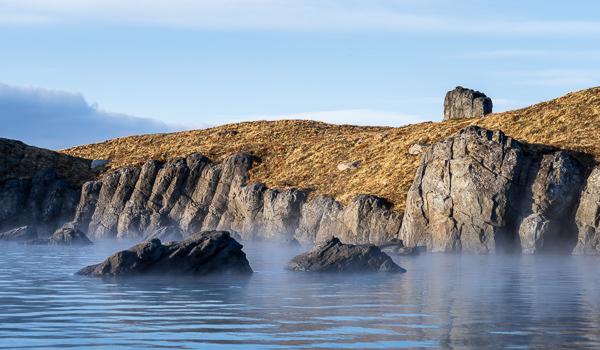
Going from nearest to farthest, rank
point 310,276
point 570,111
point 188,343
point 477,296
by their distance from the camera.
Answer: point 188,343 → point 477,296 → point 310,276 → point 570,111

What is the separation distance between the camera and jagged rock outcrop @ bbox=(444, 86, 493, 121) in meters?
98.4

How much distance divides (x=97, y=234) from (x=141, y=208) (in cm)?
592

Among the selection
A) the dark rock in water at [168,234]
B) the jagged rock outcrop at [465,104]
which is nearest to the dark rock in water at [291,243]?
the dark rock in water at [168,234]

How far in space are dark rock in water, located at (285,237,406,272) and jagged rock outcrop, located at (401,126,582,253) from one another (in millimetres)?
18276

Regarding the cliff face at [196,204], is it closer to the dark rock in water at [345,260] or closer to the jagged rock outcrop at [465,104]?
the dark rock in water at [345,260]

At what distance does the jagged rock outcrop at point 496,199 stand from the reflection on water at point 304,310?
1593 cm

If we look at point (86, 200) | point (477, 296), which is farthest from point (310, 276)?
point (86, 200)

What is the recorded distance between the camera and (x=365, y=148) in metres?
84.8

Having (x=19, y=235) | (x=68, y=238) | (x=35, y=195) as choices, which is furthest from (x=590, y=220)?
(x=35, y=195)

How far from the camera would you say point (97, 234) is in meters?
74.6

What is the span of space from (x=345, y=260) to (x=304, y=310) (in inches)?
526

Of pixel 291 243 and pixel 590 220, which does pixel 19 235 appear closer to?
pixel 291 243

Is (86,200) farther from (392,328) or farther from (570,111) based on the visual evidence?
(392,328)

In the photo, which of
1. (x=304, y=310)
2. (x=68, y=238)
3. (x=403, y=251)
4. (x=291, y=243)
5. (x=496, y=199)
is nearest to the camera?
(x=304, y=310)
